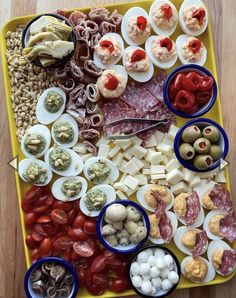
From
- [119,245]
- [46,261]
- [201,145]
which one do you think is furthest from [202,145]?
[46,261]

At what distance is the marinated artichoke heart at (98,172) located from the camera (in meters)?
2.26

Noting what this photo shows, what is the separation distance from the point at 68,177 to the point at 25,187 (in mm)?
195

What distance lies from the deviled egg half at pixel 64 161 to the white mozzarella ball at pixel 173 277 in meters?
0.58

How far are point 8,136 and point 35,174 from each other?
0.87ft

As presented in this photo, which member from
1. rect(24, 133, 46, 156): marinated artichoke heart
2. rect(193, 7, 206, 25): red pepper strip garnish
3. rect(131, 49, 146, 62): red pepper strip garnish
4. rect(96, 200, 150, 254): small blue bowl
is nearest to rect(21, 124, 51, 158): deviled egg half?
rect(24, 133, 46, 156): marinated artichoke heart

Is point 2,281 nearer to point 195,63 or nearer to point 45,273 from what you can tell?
point 45,273

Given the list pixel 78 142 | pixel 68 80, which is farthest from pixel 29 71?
pixel 78 142

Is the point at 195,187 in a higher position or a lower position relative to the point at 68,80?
lower

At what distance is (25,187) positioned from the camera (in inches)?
90.7

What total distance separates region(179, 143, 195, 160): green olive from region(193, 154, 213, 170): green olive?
0.10 feet

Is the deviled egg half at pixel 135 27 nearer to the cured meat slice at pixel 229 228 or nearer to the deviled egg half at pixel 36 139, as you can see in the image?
the deviled egg half at pixel 36 139

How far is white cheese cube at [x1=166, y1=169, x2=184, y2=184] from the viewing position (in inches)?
89.0

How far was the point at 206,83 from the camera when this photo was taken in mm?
2244

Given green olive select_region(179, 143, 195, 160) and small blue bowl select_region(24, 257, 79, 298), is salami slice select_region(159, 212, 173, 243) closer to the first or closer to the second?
green olive select_region(179, 143, 195, 160)
